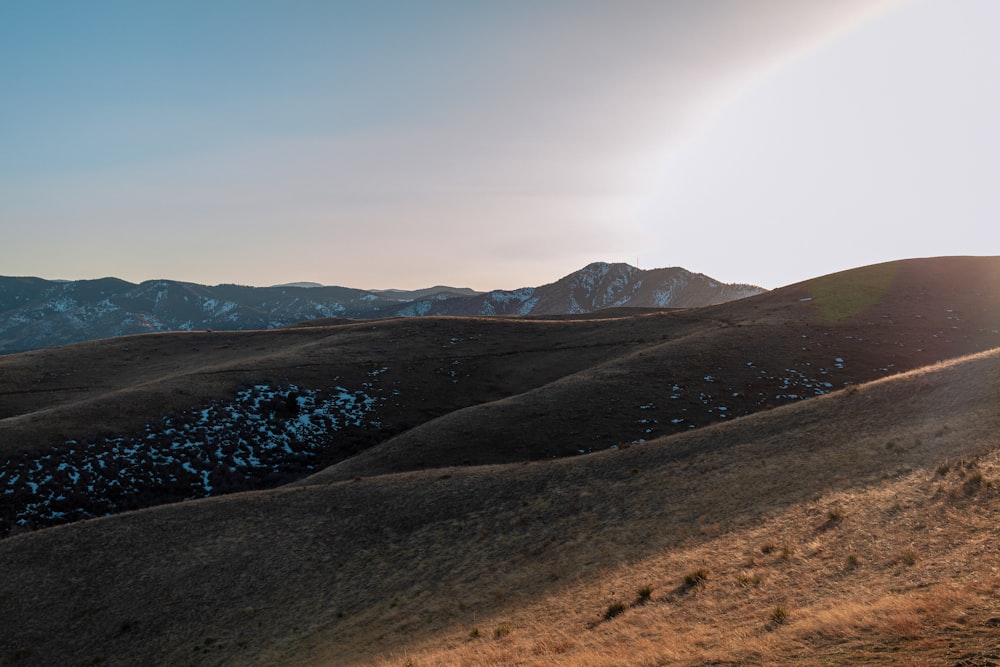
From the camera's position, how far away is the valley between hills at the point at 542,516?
496 inches

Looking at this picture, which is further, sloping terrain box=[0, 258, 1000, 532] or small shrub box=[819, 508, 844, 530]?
sloping terrain box=[0, 258, 1000, 532]

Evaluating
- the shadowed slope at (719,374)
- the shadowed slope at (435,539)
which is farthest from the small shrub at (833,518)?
the shadowed slope at (719,374)

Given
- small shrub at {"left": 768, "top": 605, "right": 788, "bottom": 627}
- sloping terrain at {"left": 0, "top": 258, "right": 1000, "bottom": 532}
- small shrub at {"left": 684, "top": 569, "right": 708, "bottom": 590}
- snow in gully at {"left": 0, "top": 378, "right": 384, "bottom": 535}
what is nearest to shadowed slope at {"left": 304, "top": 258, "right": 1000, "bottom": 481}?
sloping terrain at {"left": 0, "top": 258, "right": 1000, "bottom": 532}

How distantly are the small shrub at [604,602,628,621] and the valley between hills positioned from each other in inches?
3.1

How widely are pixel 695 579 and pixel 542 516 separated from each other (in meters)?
9.93

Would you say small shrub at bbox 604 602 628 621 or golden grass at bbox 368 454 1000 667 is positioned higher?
golden grass at bbox 368 454 1000 667

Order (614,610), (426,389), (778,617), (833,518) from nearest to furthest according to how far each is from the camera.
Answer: (778,617), (614,610), (833,518), (426,389)

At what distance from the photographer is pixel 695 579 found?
1467cm

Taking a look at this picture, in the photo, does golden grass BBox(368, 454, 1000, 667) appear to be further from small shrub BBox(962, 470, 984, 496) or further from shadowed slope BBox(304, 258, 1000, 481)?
shadowed slope BBox(304, 258, 1000, 481)

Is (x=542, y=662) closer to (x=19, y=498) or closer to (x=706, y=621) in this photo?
(x=706, y=621)

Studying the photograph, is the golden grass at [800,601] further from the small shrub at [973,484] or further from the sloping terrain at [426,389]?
the sloping terrain at [426,389]

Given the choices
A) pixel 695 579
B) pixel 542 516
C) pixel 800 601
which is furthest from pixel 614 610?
pixel 542 516

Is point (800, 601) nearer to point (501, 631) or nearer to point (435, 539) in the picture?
point (501, 631)

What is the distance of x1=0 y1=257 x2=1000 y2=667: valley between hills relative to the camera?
1259 cm
